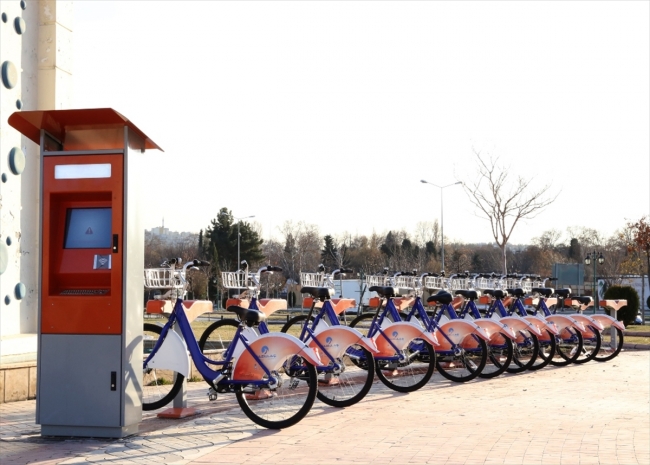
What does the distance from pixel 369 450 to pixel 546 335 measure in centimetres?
725

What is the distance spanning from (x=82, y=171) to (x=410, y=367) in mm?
5006

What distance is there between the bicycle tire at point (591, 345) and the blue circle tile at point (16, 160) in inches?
362

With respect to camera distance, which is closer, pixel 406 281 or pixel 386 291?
pixel 386 291

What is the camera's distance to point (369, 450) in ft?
20.0

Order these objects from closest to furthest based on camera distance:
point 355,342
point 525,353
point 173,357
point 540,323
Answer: point 173,357
point 355,342
point 525,353
point 540,323

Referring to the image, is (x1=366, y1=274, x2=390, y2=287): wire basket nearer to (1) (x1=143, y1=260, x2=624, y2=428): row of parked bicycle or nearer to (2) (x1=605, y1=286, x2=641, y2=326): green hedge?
(1) (x1=143, y1=260, x2=624, y2=428): row of parked bicycle

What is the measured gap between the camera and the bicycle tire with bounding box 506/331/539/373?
11602 mm

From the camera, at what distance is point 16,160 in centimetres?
898

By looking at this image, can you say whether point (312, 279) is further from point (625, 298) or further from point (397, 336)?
point (625, 298)

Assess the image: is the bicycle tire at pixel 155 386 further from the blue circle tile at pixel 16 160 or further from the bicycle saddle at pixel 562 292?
the bicycle saddle at pixel 562 292

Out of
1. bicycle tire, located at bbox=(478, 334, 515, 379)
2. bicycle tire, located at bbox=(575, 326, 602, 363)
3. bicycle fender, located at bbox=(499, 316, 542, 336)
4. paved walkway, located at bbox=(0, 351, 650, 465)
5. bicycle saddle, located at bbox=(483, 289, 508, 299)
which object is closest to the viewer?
paved walkway, located at bbox=(0, 351, 650, 465)

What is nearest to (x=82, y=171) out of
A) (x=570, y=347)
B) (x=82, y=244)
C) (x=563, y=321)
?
(x=82, y=244)

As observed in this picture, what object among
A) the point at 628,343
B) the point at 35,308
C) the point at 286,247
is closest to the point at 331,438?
the point at 35,308

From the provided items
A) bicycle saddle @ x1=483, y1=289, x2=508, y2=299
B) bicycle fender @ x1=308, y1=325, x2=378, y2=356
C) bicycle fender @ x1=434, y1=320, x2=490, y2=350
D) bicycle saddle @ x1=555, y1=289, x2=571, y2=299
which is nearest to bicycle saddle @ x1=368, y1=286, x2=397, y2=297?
bicycle fender @ x1=434, y1=320, x2=490, y2=350
